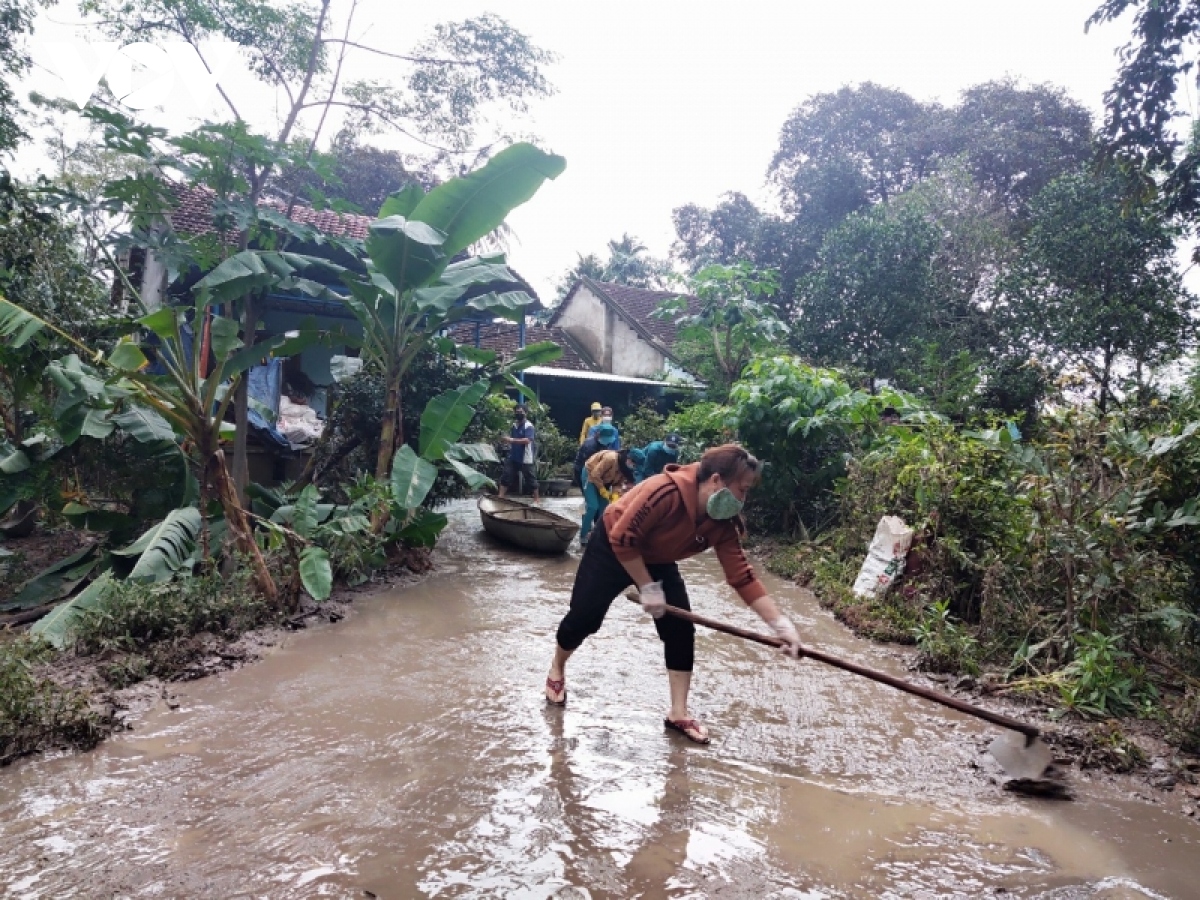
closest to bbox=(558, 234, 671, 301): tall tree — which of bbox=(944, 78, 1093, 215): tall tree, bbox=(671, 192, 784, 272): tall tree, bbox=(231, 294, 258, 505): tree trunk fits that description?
bbox=(671, 192, 784, 272): tall tree

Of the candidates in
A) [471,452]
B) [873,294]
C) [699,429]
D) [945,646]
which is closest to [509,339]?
[873,294]

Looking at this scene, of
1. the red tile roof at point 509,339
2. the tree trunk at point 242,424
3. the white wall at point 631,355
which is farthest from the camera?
the white wall at point 631,355

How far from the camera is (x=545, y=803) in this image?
3.46 meters

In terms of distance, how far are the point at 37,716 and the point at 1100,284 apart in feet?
51.7

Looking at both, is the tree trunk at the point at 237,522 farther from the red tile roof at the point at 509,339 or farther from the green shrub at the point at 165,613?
the red tile roof at the point at 509,339

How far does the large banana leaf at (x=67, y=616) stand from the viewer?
15.8 ft

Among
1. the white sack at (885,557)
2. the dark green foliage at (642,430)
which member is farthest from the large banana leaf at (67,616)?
the dark green foliage at (642,430)

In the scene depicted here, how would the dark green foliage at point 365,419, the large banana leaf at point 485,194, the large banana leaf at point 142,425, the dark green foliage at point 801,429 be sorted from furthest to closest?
the dark green foliage at point 801,429
the dark green foliage at point 365,419
the large banana leaf at point 485,194
the large banana leaf at point 142,425

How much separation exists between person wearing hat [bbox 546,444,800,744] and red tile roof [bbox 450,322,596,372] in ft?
44.0

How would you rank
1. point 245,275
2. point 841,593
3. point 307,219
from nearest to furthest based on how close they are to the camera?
point 245,275
point 841,593
point 307,219

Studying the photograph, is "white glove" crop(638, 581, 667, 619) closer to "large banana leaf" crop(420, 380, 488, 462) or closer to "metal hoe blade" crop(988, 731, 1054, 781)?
"metal hoe blade" crop(988, 731, 1054, 781)

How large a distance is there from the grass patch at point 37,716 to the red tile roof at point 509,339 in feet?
45.3

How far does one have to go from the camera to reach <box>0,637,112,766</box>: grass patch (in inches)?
142

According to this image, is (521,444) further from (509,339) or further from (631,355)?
(631,355)
